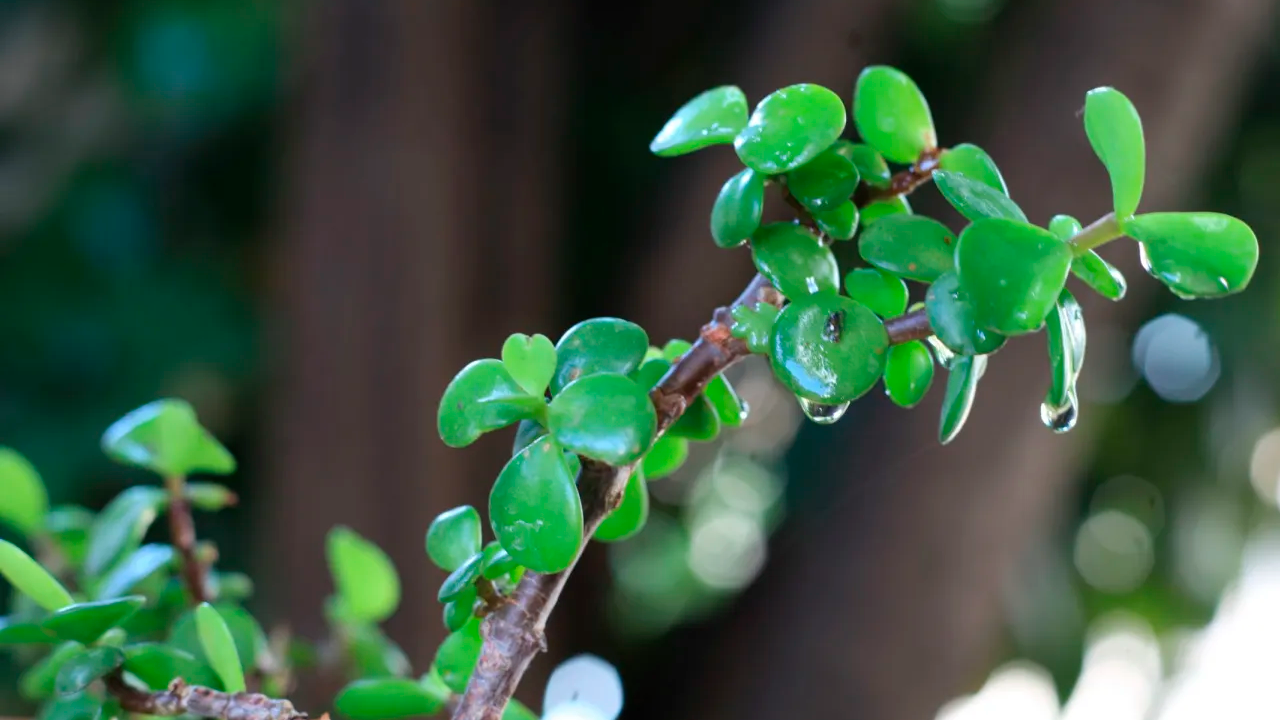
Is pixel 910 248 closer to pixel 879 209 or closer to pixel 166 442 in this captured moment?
pixel 879 209

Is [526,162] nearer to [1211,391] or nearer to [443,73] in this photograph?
[443,73]

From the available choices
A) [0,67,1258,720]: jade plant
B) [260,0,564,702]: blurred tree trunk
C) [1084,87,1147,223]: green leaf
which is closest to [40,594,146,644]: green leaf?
[0,67,1258,720]: jade plant

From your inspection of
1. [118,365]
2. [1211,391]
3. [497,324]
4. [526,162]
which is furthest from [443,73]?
[1211,391]

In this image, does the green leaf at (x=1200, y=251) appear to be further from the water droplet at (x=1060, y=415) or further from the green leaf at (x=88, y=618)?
the green leaf at (x=88, y=618)

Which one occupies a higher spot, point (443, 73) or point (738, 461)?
point (443, 73)

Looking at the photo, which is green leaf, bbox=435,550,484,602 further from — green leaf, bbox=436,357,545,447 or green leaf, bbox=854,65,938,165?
green leaf, bbox=854,65,938,165

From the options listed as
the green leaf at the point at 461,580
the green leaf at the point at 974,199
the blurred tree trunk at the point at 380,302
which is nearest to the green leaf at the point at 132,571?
the green leaf at the point at 461,580
